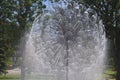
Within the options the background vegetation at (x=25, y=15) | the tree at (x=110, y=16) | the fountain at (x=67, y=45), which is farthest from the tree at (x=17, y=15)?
the fountain at (x=67, y=45)

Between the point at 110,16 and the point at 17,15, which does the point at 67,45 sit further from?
the point at 110,16

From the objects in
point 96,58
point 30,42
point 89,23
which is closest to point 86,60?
point 96,58

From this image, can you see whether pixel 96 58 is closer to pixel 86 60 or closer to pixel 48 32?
pixel 86 60

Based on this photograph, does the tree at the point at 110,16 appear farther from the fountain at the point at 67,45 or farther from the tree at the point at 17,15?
the fountain at the point at 67,45

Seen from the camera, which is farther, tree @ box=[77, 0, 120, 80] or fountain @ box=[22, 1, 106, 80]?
tree @ box=[77, 0, 120, 80]

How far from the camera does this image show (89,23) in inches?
465

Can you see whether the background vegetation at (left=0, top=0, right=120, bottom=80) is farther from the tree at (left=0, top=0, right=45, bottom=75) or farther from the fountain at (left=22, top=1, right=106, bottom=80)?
the fountain at (left=22, top=1, right=106, bottom=80)

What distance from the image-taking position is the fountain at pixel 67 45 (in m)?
11.1

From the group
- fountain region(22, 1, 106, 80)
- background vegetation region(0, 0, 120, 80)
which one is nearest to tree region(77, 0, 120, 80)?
background vegetation region(0, 0, 120, 80)

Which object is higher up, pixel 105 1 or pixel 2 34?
pixel 105 1

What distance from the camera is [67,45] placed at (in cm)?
1112

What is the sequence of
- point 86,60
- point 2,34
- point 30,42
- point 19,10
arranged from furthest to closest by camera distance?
point 2,34 → point 19,10 → point 30,42 → point 86,60

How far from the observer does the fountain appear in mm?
11117

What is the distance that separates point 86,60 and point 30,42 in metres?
2.26
